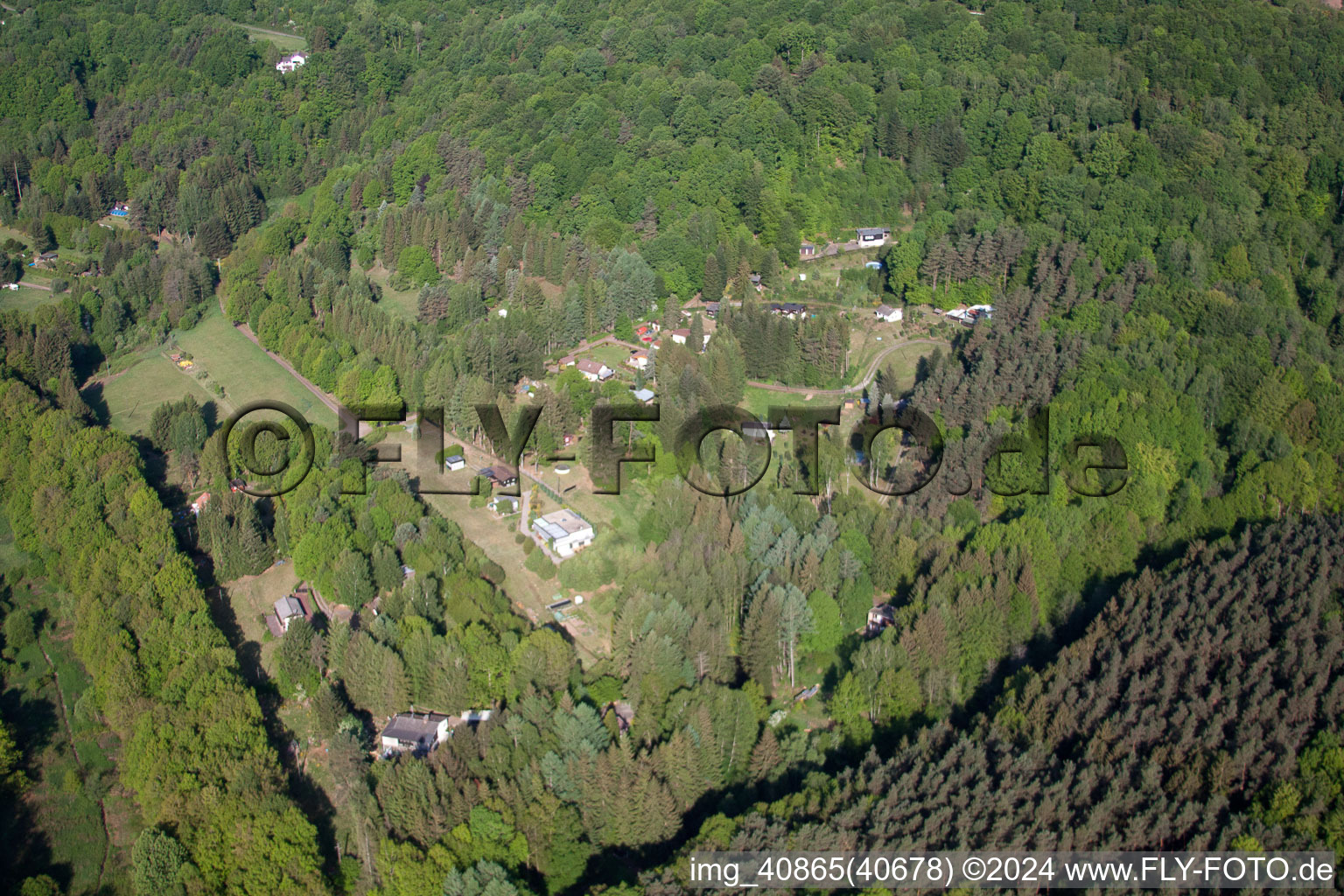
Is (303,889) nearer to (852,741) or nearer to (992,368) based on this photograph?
(852,741)

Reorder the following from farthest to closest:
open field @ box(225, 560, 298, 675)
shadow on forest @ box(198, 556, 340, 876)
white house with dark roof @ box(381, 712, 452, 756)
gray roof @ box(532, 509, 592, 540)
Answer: gray roof @ box(532, 509, 592, 540), open field @ box(225, 560, 298, 675), white house with dark roof @ box(381, 712, 452, 756), shadow on forest @ box(198, 556, 340, 876)

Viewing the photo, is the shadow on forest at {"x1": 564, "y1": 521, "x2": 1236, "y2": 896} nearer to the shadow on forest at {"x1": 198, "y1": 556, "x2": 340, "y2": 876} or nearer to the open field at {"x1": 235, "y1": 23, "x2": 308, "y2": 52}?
the shadow on forest at {"x1": 198, "y1": 556, "x2": 340, "y2": 876}

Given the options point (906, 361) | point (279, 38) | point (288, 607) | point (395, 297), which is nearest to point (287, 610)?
point (288, 607)

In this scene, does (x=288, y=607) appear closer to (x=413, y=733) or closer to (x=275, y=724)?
(x=275, y=724)

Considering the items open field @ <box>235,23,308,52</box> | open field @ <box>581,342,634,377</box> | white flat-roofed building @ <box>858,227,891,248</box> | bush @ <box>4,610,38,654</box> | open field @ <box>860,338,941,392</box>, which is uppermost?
open field @ <box>235,23,308,52</box>

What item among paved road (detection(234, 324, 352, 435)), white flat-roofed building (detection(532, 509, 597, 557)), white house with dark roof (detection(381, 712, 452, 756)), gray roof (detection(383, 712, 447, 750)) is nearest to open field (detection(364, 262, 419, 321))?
paved road (detection(234, 324, 352, 435))

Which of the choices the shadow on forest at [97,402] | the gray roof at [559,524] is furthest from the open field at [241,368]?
the gray roof at [559,524]

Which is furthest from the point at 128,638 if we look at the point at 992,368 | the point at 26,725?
the point at 992,368
